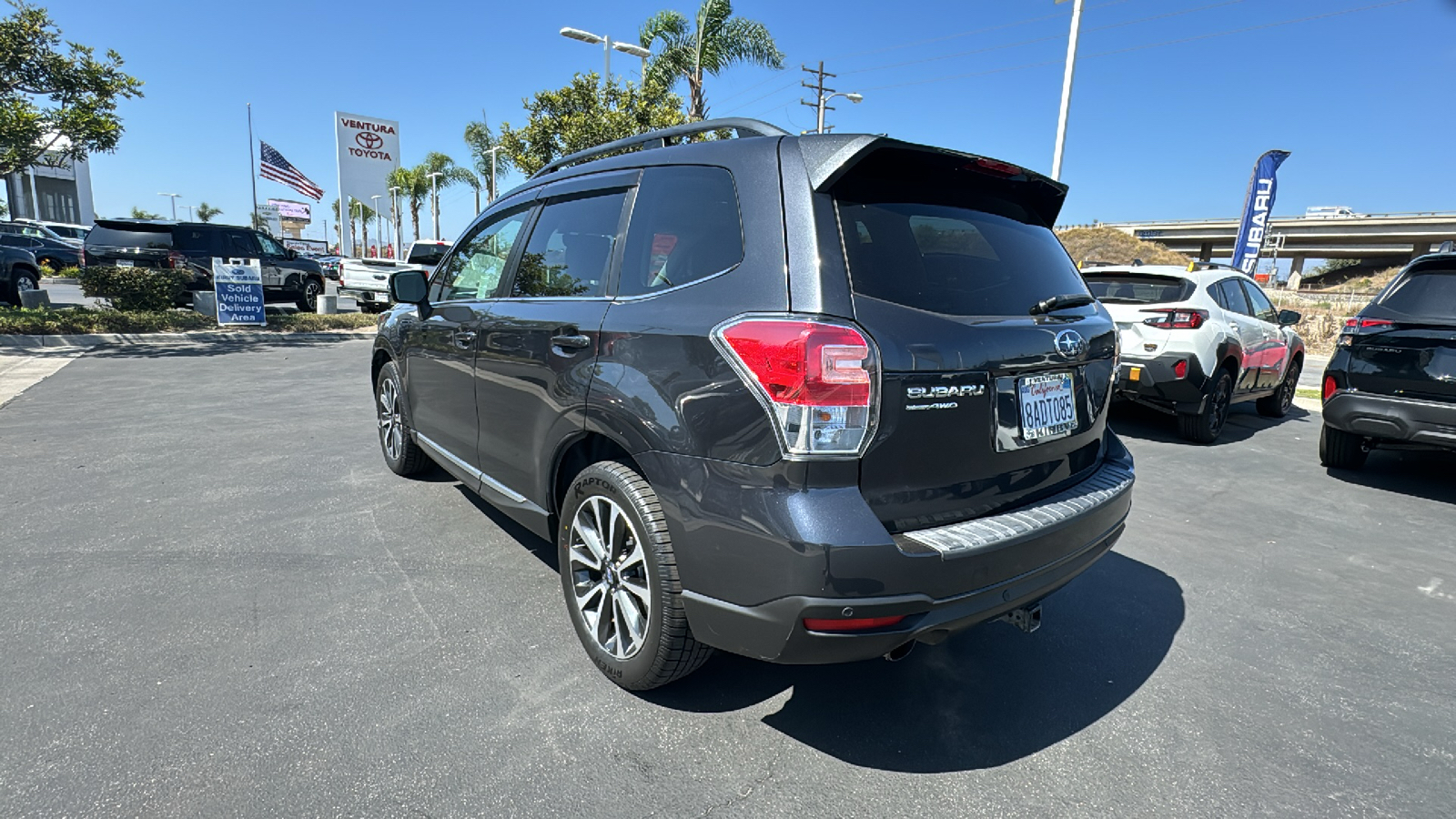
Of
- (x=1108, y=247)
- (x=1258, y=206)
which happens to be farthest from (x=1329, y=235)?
(x=1258, y=206)

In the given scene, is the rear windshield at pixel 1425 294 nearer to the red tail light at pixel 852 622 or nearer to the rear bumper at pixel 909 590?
the rear bumper at pixel 909 590

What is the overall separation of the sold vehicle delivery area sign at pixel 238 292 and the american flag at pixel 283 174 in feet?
97.7

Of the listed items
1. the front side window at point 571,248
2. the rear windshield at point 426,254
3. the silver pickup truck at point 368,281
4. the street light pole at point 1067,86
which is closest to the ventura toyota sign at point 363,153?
the rear windshield at point 426,254

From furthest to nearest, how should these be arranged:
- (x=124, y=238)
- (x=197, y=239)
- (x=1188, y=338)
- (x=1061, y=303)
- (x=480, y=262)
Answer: (x=197, y=239) < (x=124, y=238) < (x=1188, y=338) < (x=480, y=262) < (x=1061, y=303)

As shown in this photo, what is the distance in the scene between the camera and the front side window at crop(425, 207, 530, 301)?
3.65m

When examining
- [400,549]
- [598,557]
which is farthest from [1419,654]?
[400,549]

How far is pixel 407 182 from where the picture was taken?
61469mm

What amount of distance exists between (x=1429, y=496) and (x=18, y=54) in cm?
1712

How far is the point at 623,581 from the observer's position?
2.54 m

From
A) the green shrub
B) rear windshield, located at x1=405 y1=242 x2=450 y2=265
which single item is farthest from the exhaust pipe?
rear windshield, located at x1=405 y1=242 x2=450 y2=265

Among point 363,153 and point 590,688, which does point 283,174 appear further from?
point 590,688

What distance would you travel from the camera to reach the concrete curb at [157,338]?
35.3 feet

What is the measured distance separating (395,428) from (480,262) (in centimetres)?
160

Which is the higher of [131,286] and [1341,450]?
[131,286]
